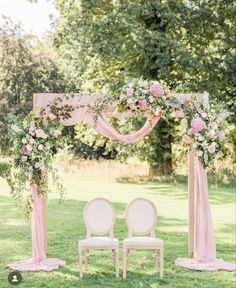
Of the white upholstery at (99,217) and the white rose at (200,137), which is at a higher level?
the white rose at (200,137)

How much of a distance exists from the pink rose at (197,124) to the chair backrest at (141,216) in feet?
4.04

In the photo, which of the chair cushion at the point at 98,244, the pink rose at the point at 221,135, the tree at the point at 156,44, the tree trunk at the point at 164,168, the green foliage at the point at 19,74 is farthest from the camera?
the green foliage at the point at 19,74

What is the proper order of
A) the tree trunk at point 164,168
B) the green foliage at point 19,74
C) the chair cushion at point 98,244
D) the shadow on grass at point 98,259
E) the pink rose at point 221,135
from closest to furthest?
the shadow on grass at point 98,259, the chair cushion at point 98,244, the pink rose at point 221,135, the tree trunk at point 164,168, the green foliage at point 19,74

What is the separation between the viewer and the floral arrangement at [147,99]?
28.7 ft

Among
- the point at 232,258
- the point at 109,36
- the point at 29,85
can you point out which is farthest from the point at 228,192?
the point at 29,85

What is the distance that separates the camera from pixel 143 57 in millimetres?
20125

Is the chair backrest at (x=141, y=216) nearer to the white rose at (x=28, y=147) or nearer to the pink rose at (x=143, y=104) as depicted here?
the pink rose at (x=143, y=104)

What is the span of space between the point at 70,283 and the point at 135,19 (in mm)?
13432

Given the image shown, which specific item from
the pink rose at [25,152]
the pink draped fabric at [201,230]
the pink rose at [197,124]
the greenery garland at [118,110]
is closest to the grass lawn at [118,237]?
the pink draped fabric at [201,230]

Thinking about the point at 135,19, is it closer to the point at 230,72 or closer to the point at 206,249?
the point at 230,72

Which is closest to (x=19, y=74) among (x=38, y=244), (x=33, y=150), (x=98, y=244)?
(x=33, y=150)

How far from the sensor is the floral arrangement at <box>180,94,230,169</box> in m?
8.59

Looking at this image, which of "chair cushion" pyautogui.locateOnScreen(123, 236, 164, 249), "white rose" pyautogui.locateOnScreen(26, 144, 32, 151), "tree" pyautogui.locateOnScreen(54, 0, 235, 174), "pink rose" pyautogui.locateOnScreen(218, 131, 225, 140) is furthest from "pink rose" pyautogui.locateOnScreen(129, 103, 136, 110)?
"tree" pyautogui.locateOnScreen(54, 0, 235, 174)

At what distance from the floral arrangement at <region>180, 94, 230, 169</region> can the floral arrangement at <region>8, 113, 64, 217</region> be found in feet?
6.14
